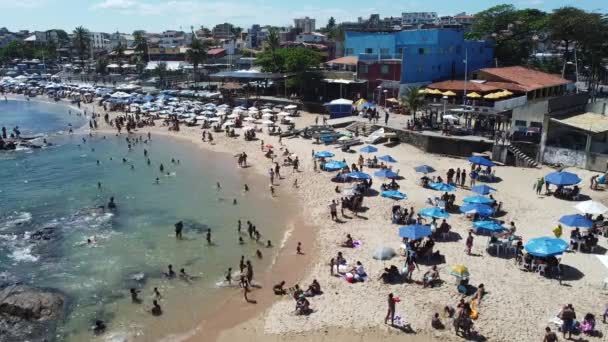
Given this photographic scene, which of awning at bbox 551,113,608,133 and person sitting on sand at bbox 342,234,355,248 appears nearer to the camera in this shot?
person sitting on sand at bbox 342,234,355,248

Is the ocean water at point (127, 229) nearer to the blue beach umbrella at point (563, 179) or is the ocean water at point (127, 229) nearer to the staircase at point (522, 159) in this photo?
the blue beach umbrella at point (563, 179)

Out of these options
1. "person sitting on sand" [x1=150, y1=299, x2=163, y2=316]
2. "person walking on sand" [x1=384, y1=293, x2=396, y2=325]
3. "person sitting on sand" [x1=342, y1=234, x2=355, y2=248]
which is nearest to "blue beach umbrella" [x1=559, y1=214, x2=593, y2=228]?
"person sitting on sand" [x1=342, y1=234, x2=355, y2=248]

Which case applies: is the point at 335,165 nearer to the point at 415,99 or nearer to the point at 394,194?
the point at 394,194

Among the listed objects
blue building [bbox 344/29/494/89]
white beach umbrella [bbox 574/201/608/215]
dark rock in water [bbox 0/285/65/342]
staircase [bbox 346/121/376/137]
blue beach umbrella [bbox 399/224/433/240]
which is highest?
blue building [bbox 344/29/494/89]

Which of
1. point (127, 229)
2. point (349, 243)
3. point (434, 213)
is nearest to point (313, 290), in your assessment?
point (349, 243)

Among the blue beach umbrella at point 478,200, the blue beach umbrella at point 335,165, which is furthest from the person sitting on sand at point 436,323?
the blue beach umbrella at point 335,165

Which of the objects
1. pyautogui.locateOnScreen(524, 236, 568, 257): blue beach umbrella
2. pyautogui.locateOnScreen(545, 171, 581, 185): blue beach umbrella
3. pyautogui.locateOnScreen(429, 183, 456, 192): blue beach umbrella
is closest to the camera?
pyautogui.locateOnScreen(524, 236, 568, 257): blue beach umbrella

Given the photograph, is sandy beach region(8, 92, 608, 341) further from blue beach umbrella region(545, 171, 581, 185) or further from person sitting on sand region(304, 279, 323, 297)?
blue beach umbrella region(545, 171, 581, 185)

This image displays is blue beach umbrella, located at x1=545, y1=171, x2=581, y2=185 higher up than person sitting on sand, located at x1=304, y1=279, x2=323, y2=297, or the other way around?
blue beach umbrella, located at x1=545, y1=171, x2=581, y2=185
